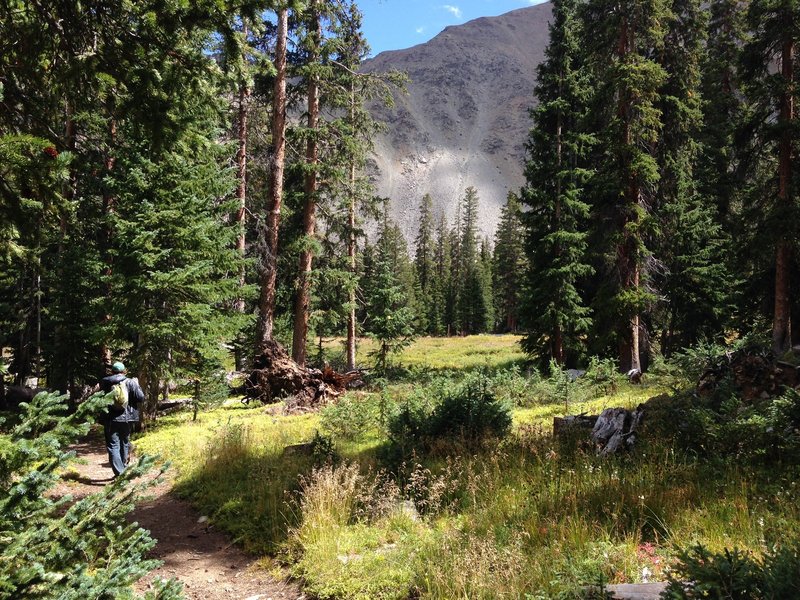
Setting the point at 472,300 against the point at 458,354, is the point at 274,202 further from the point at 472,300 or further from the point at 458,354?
the point at 472,300

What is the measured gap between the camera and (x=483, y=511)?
536 centimetres

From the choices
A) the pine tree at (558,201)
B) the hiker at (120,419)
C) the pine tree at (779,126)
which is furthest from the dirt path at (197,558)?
the pine tree at (558,201)

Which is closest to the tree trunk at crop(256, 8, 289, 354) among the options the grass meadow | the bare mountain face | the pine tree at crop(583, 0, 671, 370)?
the grass meadow

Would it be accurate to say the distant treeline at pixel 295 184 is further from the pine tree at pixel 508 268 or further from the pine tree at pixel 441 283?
the pine tree at pixel 441 283

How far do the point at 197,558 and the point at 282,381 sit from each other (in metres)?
9.15

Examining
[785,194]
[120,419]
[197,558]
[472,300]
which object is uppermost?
[785,194]

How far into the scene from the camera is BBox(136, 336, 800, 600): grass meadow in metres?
4.07

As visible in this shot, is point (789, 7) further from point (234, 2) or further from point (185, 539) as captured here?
point (185, 539)

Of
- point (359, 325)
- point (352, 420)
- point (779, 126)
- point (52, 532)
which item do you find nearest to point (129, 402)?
point (352, 420)

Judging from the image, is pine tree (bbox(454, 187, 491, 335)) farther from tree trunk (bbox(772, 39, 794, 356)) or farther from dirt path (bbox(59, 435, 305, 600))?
dirt path (bbox(59, 435, 305, 600))

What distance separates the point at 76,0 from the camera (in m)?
4.31

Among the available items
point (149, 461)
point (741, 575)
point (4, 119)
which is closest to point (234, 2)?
point (4, 119)

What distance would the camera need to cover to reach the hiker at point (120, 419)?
27.2ft

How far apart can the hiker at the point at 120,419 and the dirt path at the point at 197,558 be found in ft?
1.99
